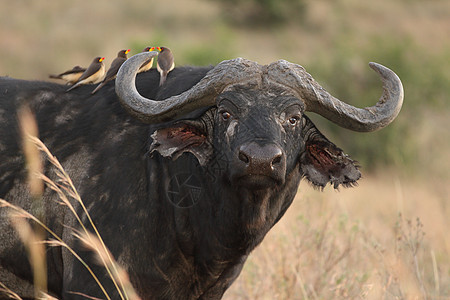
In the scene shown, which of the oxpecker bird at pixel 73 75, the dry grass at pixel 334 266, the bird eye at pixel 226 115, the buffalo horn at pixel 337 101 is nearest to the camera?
the bird eye at pixel 226 115

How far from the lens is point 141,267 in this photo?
4.75m

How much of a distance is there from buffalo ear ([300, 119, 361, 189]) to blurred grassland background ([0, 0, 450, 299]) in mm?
1193

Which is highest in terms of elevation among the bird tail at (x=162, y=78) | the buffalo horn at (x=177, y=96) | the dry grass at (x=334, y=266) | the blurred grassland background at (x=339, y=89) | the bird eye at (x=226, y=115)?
the buffalo horn at (x=177, y=96)

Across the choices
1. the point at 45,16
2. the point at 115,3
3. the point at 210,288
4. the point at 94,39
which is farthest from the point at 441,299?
the point at 115,3

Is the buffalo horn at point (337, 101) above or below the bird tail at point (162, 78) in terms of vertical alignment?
above

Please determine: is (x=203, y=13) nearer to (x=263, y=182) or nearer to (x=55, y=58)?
(x=55, y=58)

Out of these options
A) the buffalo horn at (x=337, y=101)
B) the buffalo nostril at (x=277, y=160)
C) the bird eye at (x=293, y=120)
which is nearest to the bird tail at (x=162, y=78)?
the buffalo horn at (x=337, y=101)

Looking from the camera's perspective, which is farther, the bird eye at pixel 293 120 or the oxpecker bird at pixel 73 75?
the oxpecker bird at pixel 73 75

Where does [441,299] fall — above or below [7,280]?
below

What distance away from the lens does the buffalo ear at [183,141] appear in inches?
182

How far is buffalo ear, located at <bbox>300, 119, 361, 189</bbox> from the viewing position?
15.7ft

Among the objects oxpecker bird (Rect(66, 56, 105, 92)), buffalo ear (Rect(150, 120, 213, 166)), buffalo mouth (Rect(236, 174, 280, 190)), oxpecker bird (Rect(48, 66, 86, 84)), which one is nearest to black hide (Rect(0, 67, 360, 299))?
buffalo ear (Rect(150, 120, 213, 166))

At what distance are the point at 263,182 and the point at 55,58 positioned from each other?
2457 centimetres

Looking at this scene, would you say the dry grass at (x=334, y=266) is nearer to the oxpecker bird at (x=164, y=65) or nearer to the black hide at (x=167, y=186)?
the black hide at (x=167, y=186)
